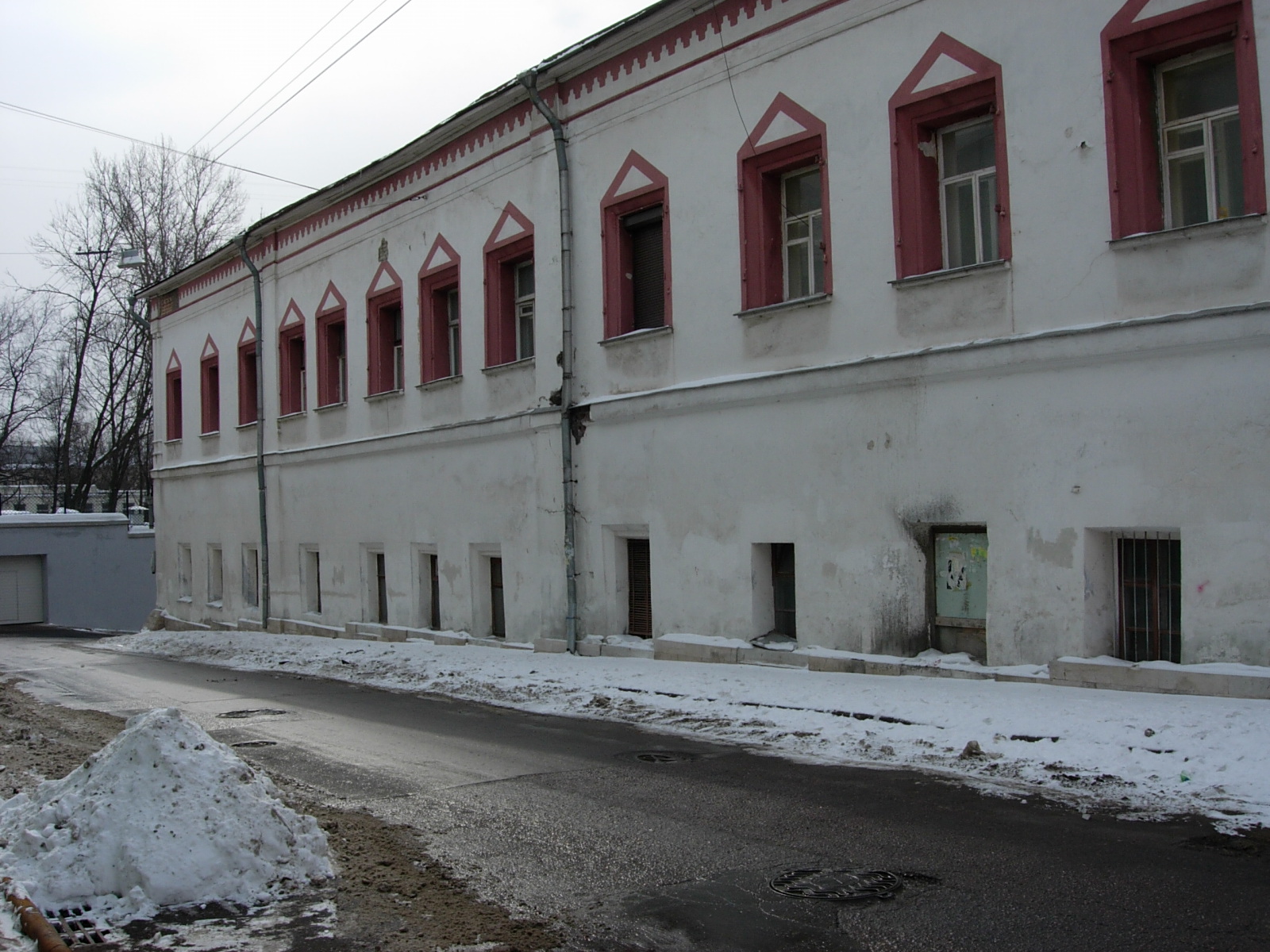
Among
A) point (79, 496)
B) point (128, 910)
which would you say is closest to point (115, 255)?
point (79, 496)

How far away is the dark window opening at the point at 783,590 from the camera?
13.2m

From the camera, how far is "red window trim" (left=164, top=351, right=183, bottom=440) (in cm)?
3117

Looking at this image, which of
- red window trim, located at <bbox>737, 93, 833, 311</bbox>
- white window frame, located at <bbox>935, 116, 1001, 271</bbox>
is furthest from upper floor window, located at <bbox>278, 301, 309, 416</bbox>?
white window frame, located at <bbox>935, 116, 1001, 271</bbox>

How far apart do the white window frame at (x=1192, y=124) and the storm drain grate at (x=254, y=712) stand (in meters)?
9.79

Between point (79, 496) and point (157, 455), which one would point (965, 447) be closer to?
point (157, 455)

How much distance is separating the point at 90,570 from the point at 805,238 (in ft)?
131

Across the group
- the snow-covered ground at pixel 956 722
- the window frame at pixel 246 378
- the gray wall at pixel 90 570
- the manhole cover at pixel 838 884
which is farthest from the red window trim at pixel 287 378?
the gray wall at pixel 90 570

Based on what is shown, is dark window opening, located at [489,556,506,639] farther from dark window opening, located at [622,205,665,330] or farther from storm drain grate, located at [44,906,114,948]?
storm drain grate, located at [44,906,114,948]

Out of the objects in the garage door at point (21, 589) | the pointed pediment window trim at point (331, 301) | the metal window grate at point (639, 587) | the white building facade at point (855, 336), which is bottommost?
the garage door at point (21, 589)

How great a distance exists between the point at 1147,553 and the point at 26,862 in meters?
8.66

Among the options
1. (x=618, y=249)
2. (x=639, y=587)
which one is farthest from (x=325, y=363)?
(x=639, y=587)

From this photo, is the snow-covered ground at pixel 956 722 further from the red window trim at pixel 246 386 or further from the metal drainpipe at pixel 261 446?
the red window trim at pixel 246 386

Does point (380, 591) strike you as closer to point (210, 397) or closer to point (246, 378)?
point (246, 378)

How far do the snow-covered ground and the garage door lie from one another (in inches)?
1422
